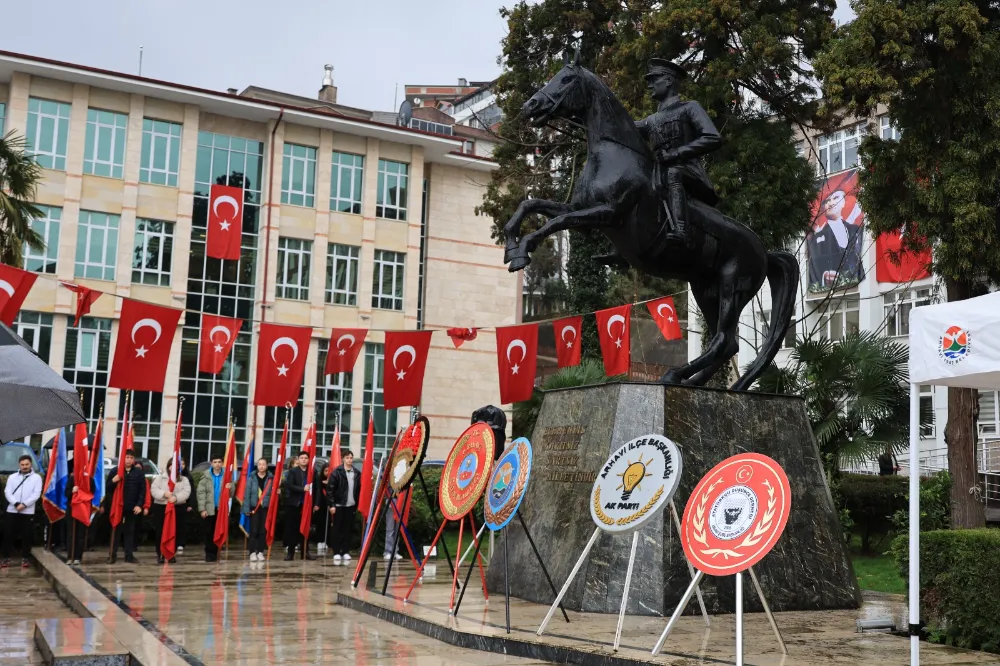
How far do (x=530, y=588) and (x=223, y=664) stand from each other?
139 inches

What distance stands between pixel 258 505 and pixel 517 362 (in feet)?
17.0

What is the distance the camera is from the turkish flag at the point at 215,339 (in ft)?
53.6

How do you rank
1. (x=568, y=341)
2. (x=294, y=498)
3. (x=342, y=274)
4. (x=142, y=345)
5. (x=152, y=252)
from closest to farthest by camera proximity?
1. (x=142, y=345)
2. (x=294, y=498)
3. (x=568, y=341)
4. (x=152, y=252)
5. (x=342, y=274)

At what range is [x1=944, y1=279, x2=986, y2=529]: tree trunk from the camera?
15.8 metres

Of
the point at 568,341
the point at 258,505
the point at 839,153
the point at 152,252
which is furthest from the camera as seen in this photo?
the point at 839,153

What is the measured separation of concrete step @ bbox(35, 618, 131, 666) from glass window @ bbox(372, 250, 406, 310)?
31.0 meters

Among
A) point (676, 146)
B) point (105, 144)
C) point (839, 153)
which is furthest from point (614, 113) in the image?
point (105, 144)

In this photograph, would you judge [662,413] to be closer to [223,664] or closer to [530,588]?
[530,588]

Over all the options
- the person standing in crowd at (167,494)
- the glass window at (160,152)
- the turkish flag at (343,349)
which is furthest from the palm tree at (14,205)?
the glass window at (160,152)

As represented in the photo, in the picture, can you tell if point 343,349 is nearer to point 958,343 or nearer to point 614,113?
point 614,113

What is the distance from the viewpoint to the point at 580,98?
962cm

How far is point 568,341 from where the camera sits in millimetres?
18531

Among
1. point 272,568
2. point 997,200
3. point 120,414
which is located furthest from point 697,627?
point 120,414

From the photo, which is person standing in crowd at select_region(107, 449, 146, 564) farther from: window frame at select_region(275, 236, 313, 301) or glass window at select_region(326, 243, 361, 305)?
glass window at select_region(326, 243, 361, 305)
